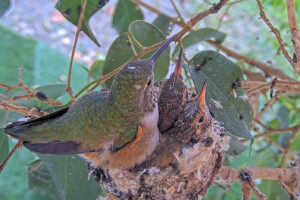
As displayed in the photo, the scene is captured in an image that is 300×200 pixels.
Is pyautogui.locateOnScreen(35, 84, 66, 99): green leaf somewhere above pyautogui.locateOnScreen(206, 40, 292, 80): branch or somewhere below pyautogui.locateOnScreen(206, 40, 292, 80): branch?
below

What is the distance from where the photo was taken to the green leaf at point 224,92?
1.02m

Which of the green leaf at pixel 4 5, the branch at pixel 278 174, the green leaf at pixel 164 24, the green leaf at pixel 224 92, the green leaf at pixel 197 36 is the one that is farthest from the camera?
the green leaf at pixel 164 24

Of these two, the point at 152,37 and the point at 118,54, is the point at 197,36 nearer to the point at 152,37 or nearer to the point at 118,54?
the point at 152,37

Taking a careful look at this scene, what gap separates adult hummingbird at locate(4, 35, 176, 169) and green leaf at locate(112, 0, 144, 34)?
521 mm

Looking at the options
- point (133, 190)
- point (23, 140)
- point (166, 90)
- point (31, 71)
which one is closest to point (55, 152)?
point (23, 140)

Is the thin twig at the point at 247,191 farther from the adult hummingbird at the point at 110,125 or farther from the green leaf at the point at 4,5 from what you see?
the green leaf at the point at 4,5

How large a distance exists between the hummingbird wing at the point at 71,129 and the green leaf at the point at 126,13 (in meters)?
0.54

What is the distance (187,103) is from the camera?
1229 mm

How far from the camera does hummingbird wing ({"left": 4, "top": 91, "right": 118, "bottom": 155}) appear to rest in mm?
967

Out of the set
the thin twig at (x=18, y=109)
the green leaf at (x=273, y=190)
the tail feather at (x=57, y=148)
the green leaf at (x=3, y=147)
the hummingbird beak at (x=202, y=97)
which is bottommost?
the green leaf at (x=273, y=190)

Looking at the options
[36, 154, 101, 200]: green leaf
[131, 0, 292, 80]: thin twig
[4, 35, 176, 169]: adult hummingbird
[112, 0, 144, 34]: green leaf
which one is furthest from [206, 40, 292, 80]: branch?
[36, 154, 101, 200]: green leaf

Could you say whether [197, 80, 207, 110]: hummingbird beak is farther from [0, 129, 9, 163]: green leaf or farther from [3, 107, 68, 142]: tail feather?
[0, 129, 9, 163]: green leaf

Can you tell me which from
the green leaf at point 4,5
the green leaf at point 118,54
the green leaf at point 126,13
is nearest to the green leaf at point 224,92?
the green leaf at point 118,54

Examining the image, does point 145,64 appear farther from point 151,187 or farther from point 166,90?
point 151,187
